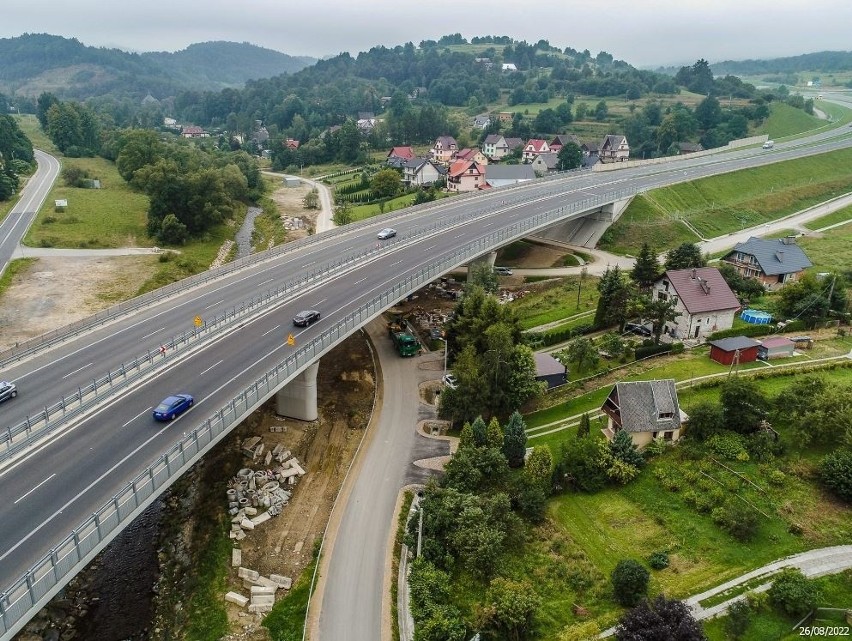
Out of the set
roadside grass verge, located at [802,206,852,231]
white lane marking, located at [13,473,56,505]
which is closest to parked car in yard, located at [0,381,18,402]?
white lane marking, located at [13,473,56,505]

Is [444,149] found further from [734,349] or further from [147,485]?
[147,485]

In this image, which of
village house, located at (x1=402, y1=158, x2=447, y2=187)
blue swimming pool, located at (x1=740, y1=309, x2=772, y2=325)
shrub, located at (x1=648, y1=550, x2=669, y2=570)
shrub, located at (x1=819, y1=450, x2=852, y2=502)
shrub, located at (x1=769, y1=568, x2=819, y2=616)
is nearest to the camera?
shrub, located at (x1=769, y1=568, x2=819, y2=616)

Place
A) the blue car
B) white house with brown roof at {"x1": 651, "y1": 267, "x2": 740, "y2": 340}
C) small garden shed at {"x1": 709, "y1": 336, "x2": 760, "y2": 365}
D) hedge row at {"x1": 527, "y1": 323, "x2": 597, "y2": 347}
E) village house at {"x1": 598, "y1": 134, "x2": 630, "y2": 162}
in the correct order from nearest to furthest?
the blue car
small garden shed at {"x1": 709, "y1": 336, "x2": 760, "y2": 365}
white house with brown roof at {"x1": 651, "y1": 267, "x2": 740, "y2": 340}
hedge row at {"x1": 527, "y1": 323, "x2": 597, "y2": 347}
village house at {"x1": 598, "y1": 134, "x2": 630, "y2": 162}

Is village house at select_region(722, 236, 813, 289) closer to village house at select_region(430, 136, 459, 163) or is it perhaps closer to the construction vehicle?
the construction vehicle

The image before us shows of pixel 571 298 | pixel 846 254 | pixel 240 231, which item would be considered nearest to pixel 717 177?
pixel 846 254

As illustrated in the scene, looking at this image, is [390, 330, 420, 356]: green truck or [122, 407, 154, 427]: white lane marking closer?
[122, 407, 154, 427]: white lane marking

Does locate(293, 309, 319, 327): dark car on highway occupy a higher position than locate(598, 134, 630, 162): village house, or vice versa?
locate(598, 134, 630, 162): village house
